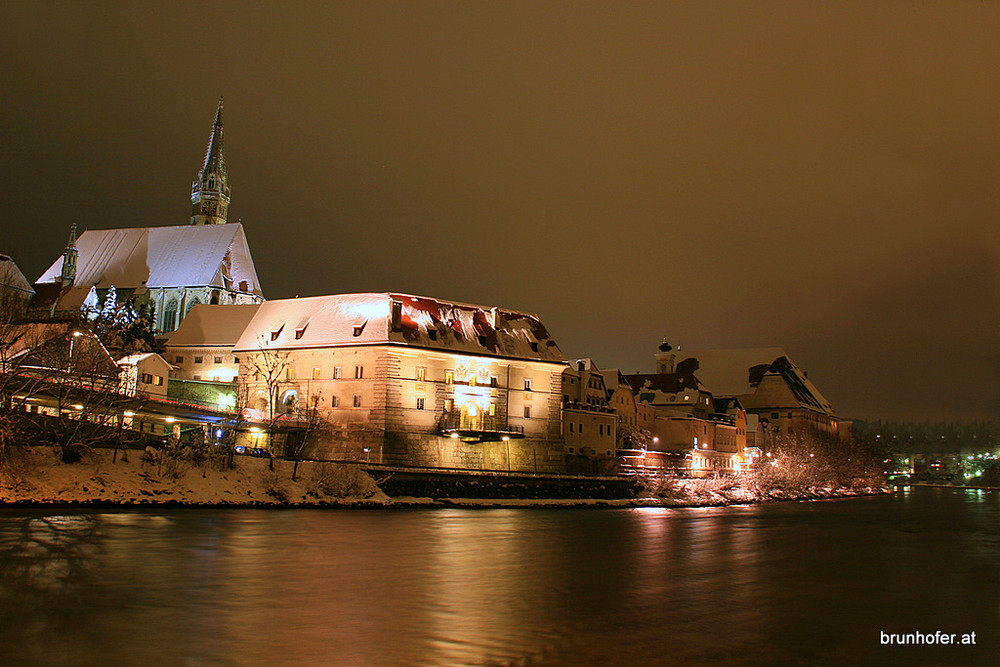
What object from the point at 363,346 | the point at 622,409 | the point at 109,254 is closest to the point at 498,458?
the point at 363,346

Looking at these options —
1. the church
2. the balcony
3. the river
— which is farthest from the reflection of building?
the church

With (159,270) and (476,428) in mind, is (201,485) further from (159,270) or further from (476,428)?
(159,270)

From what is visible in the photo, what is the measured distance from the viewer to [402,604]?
19.6 meters

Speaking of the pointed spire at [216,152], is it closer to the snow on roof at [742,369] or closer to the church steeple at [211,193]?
the church steeple at [211,193]

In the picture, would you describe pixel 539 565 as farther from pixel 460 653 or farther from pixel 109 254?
pixel 109 254

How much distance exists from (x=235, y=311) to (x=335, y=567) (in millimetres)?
66942

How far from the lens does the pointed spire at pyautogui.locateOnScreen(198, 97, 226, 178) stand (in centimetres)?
16200

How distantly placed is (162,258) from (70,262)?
13.2 m

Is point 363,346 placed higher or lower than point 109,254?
lower

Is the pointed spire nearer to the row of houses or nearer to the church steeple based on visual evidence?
the church steeple

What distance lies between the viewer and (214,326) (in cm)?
8575

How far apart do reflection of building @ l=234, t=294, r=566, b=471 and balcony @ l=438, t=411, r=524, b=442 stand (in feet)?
0.32

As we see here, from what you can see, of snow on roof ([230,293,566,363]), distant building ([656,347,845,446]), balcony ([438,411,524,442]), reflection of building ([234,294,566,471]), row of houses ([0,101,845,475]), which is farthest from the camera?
distant building ([656,347,845,446])

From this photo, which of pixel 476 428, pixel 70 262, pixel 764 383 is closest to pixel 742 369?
pixel 764 383
